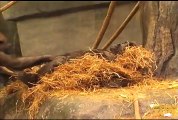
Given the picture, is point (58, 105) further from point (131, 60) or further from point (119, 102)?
point (131, 60)

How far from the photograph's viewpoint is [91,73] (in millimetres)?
3139

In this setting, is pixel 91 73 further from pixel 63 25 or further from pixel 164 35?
pixel 63 25

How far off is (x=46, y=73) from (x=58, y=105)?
1.62 ft

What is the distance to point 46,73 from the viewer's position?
10.8 feet

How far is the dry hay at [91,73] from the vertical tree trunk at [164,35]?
0.24 m

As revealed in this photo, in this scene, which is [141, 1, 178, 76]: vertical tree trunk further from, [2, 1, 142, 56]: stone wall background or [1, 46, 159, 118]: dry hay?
[2, 1, 142, 56]: stone wall background

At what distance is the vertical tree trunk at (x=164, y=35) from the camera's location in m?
3.62

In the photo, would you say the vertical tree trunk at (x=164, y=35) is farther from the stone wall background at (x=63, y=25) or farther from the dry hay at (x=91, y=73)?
the stone wall background at (x=63, y=25)

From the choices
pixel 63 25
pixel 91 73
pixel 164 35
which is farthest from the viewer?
pixel 63 25

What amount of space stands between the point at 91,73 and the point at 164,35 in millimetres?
856

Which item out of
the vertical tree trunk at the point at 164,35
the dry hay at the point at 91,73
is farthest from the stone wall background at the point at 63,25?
the dry hay at the point at 91,73

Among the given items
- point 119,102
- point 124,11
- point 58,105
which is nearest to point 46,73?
point 58,105

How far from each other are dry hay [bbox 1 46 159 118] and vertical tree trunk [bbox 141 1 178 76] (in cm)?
24

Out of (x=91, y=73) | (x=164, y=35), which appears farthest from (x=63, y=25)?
(x=91, y=73)
